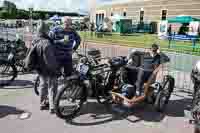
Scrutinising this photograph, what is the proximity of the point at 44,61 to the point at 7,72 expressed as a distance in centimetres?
303

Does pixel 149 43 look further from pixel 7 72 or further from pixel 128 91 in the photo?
pixel 128 91

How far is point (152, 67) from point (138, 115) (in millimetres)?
976

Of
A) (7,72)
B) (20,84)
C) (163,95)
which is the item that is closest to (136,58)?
(163,95)

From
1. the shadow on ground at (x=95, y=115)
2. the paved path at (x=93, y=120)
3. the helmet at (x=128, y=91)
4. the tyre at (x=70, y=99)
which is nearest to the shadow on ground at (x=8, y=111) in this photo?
the paved path at (x=93, y=120)

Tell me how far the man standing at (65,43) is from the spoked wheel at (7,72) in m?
2.06

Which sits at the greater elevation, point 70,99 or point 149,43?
point 149,43

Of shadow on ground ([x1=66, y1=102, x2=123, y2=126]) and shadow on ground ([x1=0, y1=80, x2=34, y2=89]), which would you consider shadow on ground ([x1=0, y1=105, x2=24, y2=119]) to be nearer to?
shadow on ground ([x1=66, y1=102, x2=123, y2=126])

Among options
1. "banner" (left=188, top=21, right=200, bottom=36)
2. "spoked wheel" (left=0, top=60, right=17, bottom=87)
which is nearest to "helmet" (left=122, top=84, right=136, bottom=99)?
"spoked wheel" (left=0, top=60, right=17, bottom=87)

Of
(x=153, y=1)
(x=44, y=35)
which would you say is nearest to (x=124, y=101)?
(x=44, y=35)

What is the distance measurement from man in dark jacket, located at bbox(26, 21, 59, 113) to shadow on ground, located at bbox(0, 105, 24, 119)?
0.61m

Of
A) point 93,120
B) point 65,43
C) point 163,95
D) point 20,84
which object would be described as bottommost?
point 93,120

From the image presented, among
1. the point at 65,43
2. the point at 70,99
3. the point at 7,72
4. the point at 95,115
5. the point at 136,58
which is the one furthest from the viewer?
the point at 7,72

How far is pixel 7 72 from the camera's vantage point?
7418 mm

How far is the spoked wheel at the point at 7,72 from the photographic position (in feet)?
23.7
